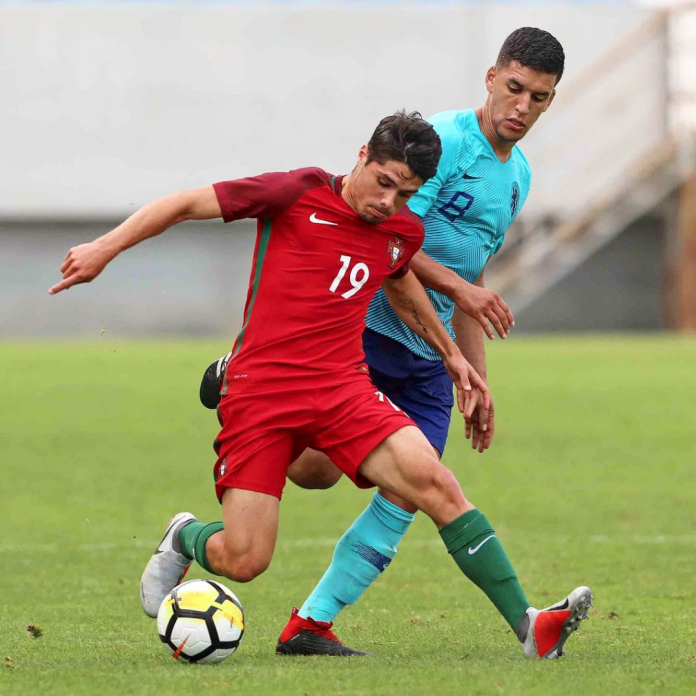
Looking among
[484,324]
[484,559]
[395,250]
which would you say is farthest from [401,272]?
[484,559]

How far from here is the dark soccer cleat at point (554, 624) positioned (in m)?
4.85

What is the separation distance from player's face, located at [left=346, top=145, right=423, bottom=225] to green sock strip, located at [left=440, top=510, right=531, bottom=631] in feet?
3.86

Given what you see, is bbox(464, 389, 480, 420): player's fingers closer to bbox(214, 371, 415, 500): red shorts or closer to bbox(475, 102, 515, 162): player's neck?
bbox(214, 371, 415, 500): red shorts

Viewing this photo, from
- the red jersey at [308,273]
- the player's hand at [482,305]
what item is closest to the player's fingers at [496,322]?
the player's hand at [482,305]

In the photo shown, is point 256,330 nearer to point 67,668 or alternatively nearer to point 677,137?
point 67,668

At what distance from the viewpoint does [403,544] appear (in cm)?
908

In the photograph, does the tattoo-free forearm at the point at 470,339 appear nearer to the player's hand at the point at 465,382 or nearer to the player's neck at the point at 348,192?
the player's hand at the point at 465,382

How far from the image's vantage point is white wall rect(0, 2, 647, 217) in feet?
102

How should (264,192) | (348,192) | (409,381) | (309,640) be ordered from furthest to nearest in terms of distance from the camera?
1. (409,381)
2. (309,640)
3. (348,192)
4. (264,192)

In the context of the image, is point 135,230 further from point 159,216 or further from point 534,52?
point 534,52

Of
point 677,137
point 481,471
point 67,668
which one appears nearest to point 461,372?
point 67,668

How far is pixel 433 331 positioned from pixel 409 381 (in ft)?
1.38

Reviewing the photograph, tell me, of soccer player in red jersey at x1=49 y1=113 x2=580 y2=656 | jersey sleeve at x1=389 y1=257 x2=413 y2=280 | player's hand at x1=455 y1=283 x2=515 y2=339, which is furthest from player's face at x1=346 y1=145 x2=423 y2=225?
player's hand at x1=455 y1=283 x2=515 y2=339

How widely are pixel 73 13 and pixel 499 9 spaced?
978 centimetres
